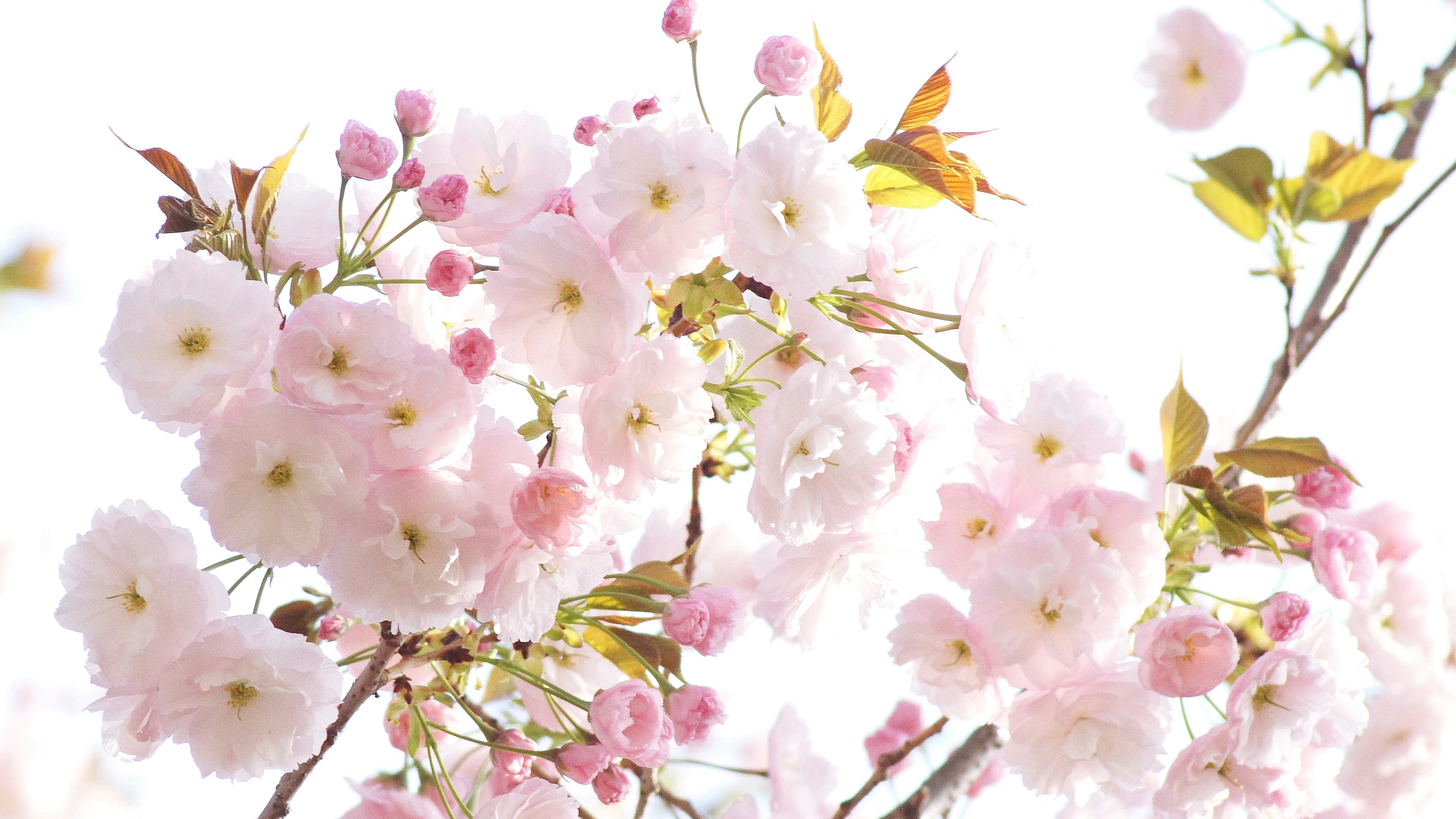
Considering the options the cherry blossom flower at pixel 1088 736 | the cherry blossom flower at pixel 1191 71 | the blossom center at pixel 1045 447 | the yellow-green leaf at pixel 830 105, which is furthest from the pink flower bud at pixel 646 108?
the cherry blossom flower at pixel 1191 71

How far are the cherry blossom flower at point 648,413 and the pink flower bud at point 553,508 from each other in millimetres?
61

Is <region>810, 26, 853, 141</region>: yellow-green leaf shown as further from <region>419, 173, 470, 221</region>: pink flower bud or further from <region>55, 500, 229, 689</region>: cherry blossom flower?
<region>55, 500, 229, 689</region>: cherry blossom flower

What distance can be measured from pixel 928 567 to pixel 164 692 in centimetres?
69

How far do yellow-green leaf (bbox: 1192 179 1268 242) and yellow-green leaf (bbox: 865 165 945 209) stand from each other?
68cm

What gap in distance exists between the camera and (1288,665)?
972 millimetres

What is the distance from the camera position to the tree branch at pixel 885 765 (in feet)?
3.98

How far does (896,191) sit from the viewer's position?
2.92 ft

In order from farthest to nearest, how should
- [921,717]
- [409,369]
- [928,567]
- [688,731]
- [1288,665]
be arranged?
1. [921,717]
2. [928,567]
3. [1288,665]
4. [688,731]
5. [409,369]

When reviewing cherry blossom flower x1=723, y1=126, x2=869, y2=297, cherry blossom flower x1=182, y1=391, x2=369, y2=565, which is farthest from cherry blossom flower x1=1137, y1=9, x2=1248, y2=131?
cherry blossom flower x1=182, y1=391, x2=369, y2=565

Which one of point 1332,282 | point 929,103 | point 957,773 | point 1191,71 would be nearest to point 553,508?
point 929,103

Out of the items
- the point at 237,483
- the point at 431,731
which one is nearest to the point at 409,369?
the point at 237,483

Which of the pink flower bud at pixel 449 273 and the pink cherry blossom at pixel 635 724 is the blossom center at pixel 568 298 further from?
the pink cherry blossom at pixel 635 724

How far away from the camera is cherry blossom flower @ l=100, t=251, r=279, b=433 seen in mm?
715

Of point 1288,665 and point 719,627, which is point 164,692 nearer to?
point 719,627
